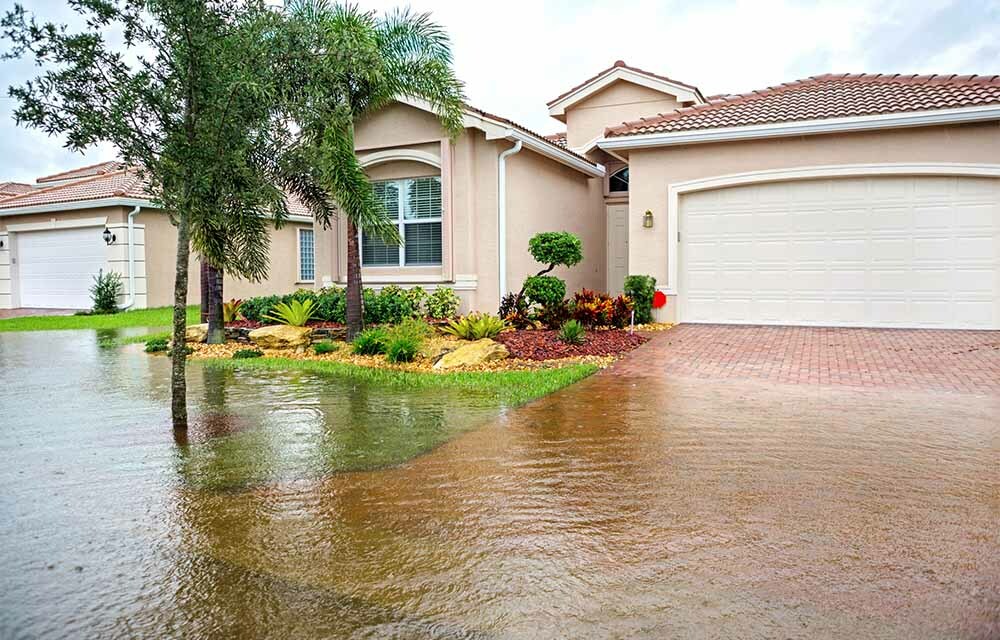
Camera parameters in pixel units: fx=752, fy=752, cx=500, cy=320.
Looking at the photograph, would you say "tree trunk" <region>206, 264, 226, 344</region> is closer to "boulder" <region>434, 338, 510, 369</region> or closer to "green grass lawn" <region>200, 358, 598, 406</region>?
"green grass lawn" <region>200, 358, 598, 406</region>

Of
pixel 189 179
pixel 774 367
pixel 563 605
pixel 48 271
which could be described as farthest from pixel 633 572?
pixel 48 271

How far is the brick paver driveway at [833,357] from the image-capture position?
29.4ft

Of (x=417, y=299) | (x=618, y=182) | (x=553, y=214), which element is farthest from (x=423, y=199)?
(x=618, y=182)

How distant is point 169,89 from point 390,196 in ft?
30.0

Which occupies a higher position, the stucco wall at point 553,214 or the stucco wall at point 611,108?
the stucco wall at point 611,108

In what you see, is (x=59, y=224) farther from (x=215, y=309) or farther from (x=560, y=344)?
(x=560, y=344)

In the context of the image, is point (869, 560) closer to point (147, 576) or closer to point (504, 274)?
point (147, 576)

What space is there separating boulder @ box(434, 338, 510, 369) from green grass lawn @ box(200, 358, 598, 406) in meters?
0.40

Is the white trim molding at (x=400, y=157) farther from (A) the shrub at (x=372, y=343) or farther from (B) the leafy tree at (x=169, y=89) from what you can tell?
(B) the leafy tree at (x=169, y=89)

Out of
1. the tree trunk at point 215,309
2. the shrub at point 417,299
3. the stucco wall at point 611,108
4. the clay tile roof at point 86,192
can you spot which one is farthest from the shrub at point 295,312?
the stucco wall at point 611,108

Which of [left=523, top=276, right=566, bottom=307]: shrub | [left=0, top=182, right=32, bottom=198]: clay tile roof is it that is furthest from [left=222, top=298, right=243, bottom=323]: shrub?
[left=0, top=182, right=32, bottom=198]: clay tile roof

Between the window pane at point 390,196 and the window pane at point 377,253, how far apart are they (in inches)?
25.0

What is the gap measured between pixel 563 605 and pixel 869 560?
1666mm

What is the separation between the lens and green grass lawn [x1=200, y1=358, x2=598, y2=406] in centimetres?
871
